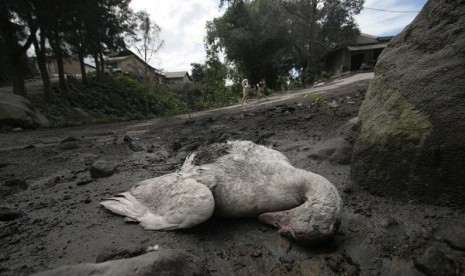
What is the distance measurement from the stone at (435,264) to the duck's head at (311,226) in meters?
0.53

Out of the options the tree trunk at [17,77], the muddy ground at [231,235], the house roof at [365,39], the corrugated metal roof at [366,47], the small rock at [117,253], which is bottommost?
the muddy ground at [231,235]

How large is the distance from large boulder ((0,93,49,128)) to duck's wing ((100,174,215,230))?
10.3 m

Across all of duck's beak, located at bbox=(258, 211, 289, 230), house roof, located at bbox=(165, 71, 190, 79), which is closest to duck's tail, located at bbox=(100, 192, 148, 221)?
duck's beak, located at bbox=(258, 211, 289, 230)

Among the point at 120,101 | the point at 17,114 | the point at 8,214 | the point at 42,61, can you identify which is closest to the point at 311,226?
the point at 8,214

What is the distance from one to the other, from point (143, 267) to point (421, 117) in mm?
2470

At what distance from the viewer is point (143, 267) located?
1.71 m

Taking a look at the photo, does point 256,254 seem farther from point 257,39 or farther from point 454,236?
point 257,39

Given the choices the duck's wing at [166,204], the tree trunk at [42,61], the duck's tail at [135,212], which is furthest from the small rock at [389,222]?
the tree trunk at [42,61]

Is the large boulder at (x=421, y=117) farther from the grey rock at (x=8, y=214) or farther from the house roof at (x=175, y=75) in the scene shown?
the house roof at (x=175, y=75)

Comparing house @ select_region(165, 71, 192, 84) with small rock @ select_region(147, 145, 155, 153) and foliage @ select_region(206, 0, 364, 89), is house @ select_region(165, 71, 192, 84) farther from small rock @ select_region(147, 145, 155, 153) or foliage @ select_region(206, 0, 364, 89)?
small rock @ select_region(147, 145, 155, 153)

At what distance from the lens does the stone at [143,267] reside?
1.68m

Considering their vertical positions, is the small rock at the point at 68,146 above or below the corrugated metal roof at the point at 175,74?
below

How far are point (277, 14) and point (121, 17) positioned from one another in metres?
14.6

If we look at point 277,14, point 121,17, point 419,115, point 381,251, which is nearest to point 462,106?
point 419,115
